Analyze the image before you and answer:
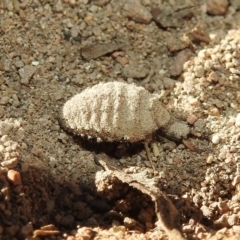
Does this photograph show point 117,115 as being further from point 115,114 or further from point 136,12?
point 136,12

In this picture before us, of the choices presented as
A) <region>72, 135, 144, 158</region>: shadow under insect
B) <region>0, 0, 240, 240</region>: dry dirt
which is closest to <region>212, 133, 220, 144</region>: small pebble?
<region>0, 0, 240, 240</region>: dry dirt

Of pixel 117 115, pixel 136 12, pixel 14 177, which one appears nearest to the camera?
pixel 14 177

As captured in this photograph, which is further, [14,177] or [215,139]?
[215,139]

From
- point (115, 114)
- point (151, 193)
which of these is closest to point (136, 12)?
point (115, 114)

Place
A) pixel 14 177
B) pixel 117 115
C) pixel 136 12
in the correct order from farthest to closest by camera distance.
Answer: pixel 136 12 → pixel 117 115 → pixel 14 177

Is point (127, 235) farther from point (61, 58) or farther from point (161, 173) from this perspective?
point (61, 58)

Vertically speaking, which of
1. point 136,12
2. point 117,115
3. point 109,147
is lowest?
point 109,147

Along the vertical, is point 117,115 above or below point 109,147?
above

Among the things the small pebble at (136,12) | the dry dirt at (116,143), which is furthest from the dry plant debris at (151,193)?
the small pebble at (136,12)
